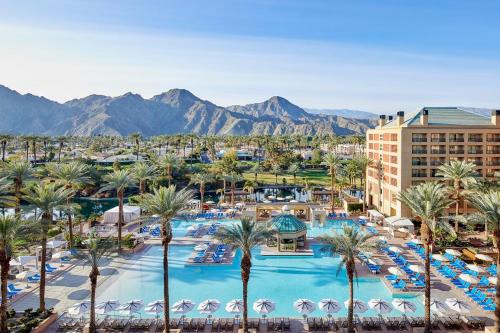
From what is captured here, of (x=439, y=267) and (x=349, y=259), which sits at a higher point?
(x=349, y=259)

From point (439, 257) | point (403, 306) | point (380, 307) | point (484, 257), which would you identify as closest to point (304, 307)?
point (380, 307)

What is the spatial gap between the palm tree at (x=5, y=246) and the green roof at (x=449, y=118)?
46.1 m

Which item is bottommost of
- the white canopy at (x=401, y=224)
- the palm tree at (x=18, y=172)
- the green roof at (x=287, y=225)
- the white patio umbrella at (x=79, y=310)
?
the white patio umbrella at (x=79, y=310)

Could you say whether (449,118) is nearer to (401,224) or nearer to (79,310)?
(401,224)

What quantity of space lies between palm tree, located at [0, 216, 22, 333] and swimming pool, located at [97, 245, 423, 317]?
8.10m

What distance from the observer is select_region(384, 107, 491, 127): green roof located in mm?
51719

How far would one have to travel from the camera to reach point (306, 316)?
2502 centimetres

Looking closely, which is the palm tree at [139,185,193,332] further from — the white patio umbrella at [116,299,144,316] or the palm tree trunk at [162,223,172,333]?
the white patio umbrella at [116,299,144,316]

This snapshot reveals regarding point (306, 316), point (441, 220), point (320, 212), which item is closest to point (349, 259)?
point (306, 316)

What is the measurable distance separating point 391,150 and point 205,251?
3124 cm

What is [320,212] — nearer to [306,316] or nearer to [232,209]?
[232,209]

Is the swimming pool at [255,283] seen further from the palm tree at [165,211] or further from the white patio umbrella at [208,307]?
the palm tree at [165,211]

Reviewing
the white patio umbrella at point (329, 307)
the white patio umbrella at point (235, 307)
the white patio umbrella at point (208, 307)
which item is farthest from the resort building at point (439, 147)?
the white patio umbrella at point (208, 307)

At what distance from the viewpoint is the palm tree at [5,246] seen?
67.3 ft
